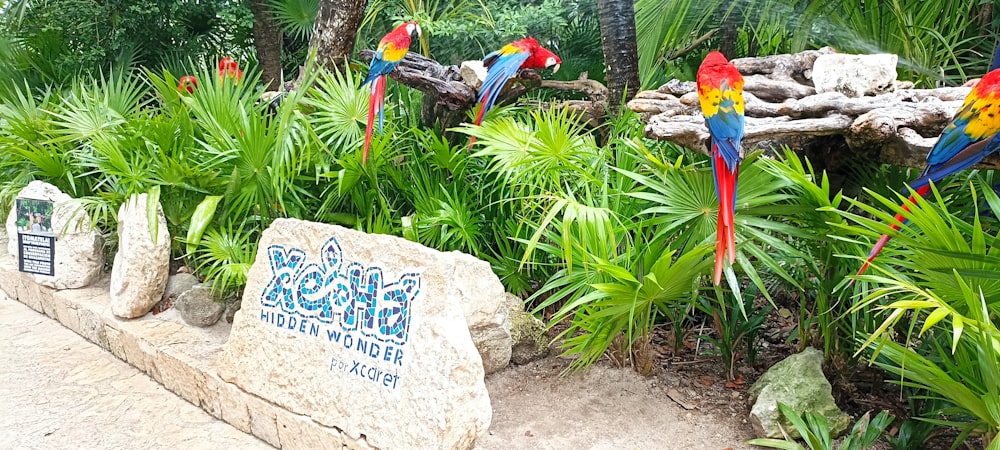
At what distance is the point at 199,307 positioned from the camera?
2.94m

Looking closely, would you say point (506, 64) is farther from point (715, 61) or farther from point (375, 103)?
point (715, 61)

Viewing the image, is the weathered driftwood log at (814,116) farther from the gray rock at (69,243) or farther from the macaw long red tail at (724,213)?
the gray rock at (69,243)

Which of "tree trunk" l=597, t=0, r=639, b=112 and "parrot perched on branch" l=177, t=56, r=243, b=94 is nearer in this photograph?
"tree trunk" l=597, t=0, r=639, b=112

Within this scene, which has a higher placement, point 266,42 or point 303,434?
point 266,42

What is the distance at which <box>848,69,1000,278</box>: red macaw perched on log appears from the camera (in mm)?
1515

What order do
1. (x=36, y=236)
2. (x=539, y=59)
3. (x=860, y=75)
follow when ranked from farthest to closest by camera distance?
(x=36, y=236) → (x=539, y=59) → (x=860, y=75)

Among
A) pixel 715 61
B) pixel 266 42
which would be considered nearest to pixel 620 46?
pixel 715 61

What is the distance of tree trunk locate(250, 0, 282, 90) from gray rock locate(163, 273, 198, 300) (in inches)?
112

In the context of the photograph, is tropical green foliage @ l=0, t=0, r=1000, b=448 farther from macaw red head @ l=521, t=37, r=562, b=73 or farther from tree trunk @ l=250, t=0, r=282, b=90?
tree trunk @ l=250, t=0, r=282, b=90

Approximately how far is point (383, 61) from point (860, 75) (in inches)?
66.1

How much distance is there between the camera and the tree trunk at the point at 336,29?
151 inches

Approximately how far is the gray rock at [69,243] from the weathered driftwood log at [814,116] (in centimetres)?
286

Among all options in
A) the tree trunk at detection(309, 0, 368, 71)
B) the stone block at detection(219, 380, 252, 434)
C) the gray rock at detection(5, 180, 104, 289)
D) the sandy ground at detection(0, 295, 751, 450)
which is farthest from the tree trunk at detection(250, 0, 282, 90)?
the stone block at detection(219, 380, 252, 434)

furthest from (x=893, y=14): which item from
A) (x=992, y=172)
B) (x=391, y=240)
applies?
(x=391, y=240)
